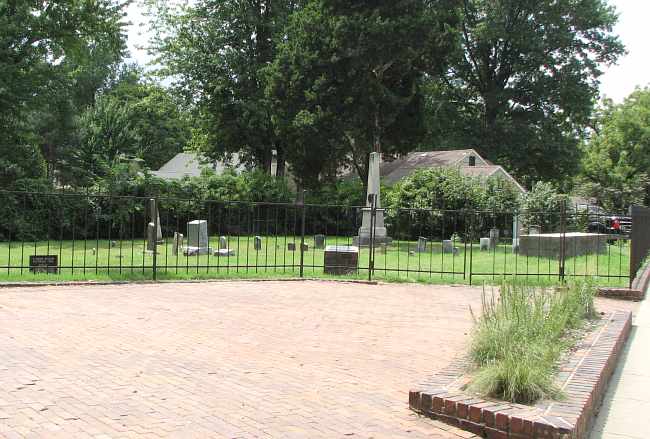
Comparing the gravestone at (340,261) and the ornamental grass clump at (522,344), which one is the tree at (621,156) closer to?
the gravestone at (340,261)

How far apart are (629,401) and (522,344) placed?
1254 mm

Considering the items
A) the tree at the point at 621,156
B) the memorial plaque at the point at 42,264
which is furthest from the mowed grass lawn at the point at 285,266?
the tree at the point at 621,156

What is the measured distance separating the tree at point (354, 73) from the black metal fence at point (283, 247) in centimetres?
414

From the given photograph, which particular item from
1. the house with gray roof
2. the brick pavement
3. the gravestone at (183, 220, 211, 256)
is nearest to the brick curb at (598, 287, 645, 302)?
the brick pavement

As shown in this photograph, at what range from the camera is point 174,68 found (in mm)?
38594

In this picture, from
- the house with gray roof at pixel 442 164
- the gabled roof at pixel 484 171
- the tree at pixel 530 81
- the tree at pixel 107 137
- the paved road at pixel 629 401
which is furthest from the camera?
the tree at pixel 530 81

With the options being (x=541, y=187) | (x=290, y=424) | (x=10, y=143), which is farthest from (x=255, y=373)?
(x=10, y=143)

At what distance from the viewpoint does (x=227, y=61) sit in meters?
37.4

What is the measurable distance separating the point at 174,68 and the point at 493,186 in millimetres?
20684

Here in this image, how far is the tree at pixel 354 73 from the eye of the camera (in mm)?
28656

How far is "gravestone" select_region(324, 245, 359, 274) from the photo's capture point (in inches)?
576

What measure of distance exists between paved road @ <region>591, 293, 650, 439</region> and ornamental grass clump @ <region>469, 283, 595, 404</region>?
549 millimetres

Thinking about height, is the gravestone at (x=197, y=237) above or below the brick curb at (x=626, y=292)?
above

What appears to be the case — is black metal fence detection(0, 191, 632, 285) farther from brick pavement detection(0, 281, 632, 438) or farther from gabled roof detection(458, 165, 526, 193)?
gabled roof detection(458, 165, 526, 193)
